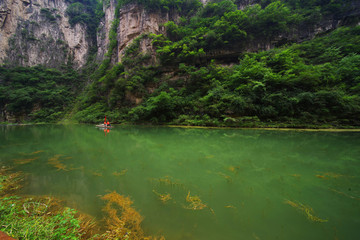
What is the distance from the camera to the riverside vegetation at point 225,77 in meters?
8.72

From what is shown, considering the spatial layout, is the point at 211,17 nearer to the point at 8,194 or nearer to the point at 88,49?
the point at 8,194

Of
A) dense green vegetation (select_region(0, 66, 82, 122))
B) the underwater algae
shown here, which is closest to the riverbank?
the underwater algae

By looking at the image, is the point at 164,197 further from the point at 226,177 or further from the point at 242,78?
the point at 242,78

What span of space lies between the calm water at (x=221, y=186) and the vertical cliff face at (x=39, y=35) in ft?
114

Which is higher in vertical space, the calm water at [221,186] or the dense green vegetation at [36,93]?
the dense green vegetation at [36,93]

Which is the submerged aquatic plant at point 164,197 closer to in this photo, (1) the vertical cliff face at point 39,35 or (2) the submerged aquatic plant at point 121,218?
(2) the submerged aquatic plant at point 121,218

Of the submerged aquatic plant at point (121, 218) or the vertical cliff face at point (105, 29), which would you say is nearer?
the submerged aquatic plant at point (121, 218)

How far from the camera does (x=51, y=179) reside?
272cm

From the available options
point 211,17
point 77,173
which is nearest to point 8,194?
point 77,173

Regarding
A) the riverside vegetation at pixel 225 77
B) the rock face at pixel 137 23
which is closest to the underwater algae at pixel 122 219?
the riverside vegetation at pixel 225 77

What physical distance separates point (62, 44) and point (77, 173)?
38705 millimetres

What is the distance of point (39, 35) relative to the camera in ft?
91.7

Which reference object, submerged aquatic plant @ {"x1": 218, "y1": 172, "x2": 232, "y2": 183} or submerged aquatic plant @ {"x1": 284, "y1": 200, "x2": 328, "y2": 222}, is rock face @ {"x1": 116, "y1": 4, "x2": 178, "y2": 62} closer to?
submerged aquatic plant @ {"x1": 218, "y1": 172, "x2": 232, "y2": 183}

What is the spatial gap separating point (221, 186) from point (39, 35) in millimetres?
42994
